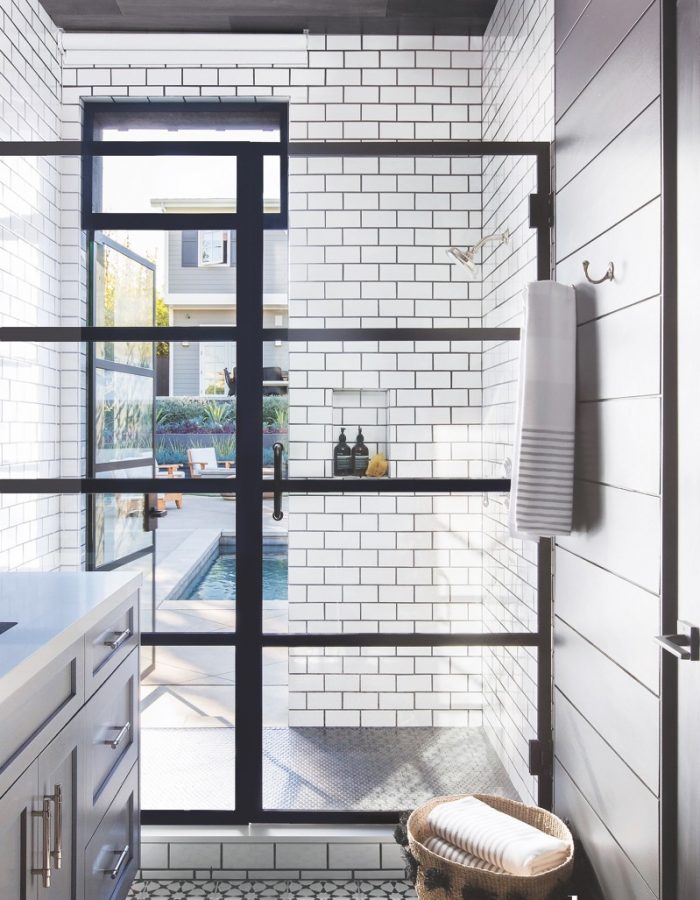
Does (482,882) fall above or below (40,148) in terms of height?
below

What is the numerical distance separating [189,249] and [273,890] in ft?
6.38

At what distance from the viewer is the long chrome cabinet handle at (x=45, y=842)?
1.24 metres

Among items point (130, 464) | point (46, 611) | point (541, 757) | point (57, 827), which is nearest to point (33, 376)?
point (130, 464)

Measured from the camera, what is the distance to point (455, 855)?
172 centimetres

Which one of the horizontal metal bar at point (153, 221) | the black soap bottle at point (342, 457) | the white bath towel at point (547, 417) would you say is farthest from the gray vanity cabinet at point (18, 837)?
the horizontal metal bar at point (153, 221)

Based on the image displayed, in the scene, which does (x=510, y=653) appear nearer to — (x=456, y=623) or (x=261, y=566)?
(x=456, y=623)

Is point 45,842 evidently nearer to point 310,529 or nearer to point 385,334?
point 310,529

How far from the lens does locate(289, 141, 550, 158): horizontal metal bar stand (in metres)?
2.06

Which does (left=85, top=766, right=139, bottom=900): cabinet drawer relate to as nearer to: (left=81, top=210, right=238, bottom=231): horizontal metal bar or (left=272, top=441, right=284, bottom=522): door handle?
(left=272, top=441, right=284, bottom=522): door handle

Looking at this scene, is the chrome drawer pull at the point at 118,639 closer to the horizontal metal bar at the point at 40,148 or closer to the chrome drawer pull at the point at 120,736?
the chrome drawer pull at the point at 120,736

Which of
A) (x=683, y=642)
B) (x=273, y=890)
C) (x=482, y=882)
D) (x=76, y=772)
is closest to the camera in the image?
(x=683, y=642)

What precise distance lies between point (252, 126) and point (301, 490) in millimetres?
1769

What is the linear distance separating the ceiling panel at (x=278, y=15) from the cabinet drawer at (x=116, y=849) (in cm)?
267

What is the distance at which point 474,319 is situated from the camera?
208 cm
